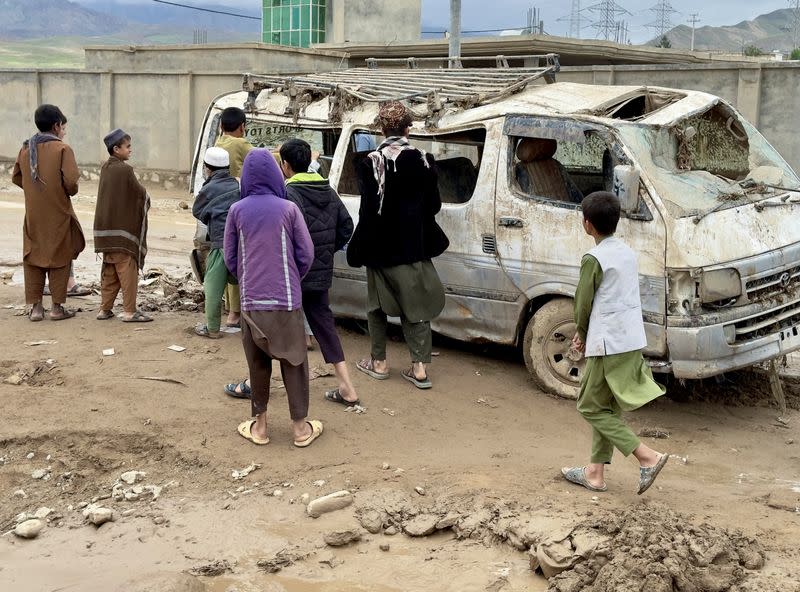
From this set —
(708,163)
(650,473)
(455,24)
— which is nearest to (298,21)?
(455,24)

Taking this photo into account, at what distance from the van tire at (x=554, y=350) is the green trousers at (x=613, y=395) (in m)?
1.55

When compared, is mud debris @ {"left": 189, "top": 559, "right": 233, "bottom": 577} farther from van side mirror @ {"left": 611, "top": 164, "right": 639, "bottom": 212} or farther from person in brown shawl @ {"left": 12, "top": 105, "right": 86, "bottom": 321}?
person in brown shawl @ {"left": 12, "top": 105, "right": 86, "bottom": 321}

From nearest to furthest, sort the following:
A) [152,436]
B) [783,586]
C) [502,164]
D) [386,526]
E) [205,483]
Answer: [783,586] → [386,526] → [205,483] → [152,436] → [502,164]

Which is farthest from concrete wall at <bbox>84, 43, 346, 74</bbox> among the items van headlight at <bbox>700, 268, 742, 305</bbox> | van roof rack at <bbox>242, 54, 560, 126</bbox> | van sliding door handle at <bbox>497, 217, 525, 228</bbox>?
van headlight at <bbox>700, 268, 742, 305</bbox>

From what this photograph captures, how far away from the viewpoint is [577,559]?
4.20 meters

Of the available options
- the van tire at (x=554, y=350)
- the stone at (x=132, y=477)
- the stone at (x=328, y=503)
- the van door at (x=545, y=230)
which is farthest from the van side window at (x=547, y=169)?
the stone at (x=132, y=477)

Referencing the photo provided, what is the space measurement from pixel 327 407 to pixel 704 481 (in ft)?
7.94

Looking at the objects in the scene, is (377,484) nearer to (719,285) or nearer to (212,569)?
(212,569)

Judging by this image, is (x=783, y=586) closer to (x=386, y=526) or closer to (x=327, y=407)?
(x=386, y=526)

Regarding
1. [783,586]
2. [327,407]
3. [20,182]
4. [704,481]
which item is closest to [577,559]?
[783,586]

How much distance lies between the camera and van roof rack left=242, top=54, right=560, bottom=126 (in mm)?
7316

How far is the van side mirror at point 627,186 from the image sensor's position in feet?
19.9

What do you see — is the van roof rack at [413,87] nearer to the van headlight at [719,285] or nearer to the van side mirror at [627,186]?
the van side mirror at [627,186]

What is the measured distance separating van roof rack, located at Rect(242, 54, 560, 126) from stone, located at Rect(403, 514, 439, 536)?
3432 millimetres
